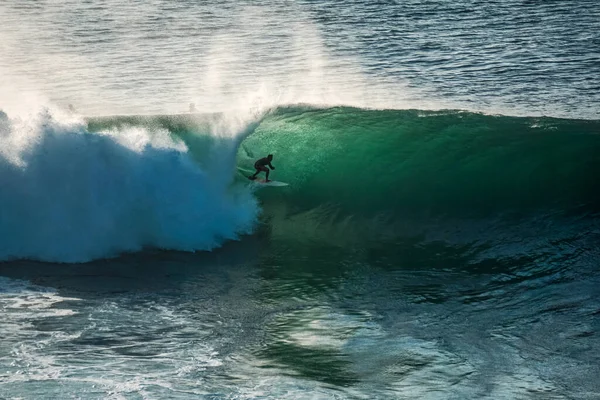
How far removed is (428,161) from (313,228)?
2811 millimetres

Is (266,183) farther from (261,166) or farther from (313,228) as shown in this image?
(313,228)

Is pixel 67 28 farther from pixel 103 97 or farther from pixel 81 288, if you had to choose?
pixel 81 288

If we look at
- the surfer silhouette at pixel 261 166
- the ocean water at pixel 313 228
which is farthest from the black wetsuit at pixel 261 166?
the ocean water at pixel 313 228

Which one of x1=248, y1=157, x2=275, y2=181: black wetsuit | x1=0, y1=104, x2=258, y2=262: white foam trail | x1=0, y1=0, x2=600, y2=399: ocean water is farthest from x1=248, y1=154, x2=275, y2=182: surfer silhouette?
x1=0, y1=104, x2=258, y2=262: white foam trail

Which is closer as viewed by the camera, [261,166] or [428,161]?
[261,166]

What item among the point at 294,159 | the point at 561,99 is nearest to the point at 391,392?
the point at 294,159

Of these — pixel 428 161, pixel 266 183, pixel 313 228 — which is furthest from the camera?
pixel 428 161

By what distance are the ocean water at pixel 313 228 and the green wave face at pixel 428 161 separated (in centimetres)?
4

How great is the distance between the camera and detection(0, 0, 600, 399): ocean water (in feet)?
33.6

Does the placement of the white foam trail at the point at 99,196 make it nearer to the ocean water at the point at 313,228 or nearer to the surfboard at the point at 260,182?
the ocean water at the point at 313,228

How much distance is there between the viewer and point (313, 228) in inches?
618

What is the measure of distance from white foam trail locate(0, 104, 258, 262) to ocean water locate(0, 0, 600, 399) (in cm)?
3

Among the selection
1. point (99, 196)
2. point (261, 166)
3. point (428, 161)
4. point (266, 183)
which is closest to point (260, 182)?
point (266, 183)

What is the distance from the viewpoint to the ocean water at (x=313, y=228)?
10234mm
